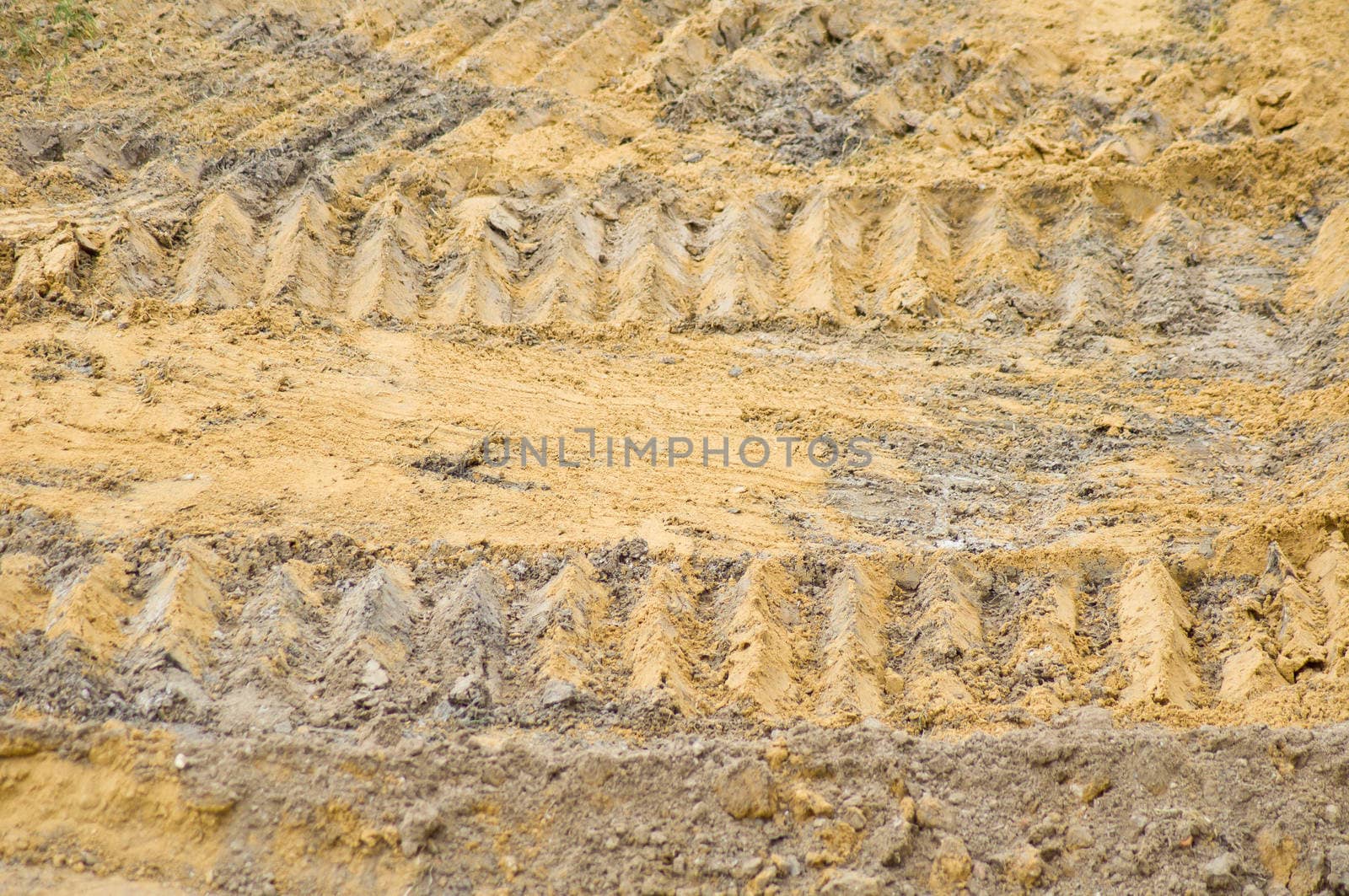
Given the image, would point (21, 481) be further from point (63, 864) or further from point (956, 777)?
point (956, 777)

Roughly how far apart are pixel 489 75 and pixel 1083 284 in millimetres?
6317

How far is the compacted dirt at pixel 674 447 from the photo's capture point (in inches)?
142

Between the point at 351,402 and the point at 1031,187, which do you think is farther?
the point at 1031,187

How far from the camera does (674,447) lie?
626 cm

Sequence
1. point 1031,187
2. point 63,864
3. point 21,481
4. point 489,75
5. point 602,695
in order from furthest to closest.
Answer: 1. point 489,75
2. point 1031,187
3. point 21,481
4. point 602,695
5. point 63,864

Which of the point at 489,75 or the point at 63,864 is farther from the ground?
the point at 489,75

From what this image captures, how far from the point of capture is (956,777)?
12.5 ft

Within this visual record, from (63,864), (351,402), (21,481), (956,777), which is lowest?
(63,864)

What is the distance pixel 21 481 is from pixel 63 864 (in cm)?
271

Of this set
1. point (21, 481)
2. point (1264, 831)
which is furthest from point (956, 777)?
point (21, 481)

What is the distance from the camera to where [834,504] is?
5.76 metres

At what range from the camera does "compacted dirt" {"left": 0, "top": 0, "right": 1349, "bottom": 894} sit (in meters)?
3.60

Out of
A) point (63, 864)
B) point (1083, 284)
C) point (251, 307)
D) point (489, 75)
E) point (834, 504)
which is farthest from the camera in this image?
point (489, 75)

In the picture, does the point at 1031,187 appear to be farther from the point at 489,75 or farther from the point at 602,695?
the point at 602,695
